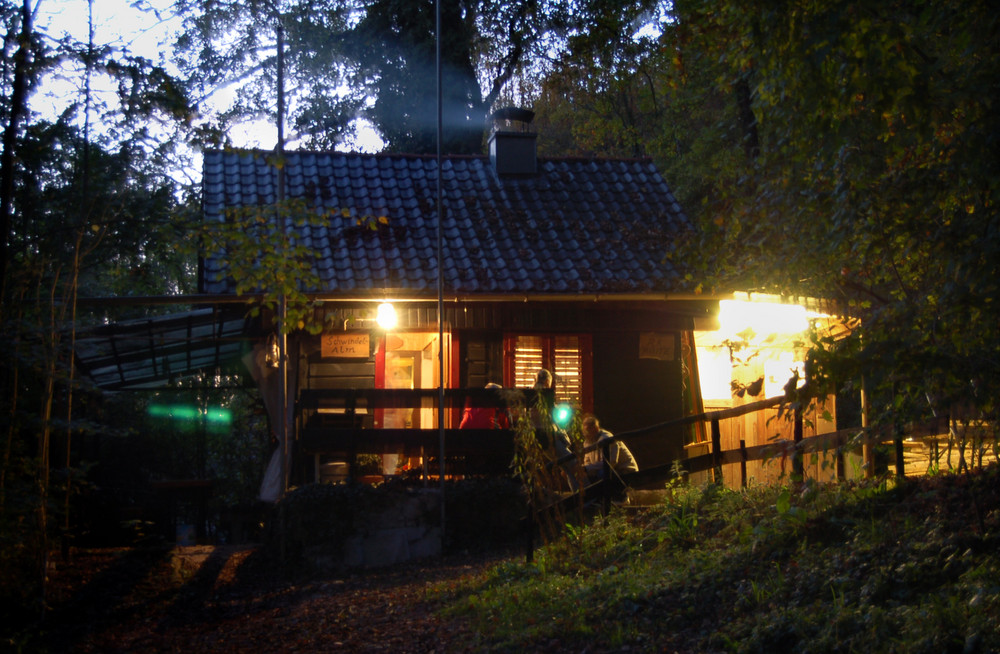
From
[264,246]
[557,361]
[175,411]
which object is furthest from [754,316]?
[175,411]

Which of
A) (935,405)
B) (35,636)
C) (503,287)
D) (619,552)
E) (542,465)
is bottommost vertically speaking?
(35,636)

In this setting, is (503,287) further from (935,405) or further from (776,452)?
(935,405)

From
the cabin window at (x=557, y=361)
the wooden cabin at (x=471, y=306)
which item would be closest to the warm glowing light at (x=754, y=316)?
the wooden cabin at (x=471, y=306)

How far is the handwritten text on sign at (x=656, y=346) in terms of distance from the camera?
1227cm

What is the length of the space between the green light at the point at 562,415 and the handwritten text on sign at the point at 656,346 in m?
4.00

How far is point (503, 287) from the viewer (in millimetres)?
11266

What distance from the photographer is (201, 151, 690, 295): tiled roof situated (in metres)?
11.5

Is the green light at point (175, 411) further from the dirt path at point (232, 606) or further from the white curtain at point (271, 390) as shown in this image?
the dirt path at point (232, 606)

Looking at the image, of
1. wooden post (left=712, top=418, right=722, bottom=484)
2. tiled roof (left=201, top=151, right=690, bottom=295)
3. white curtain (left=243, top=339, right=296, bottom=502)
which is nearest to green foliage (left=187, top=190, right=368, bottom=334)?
wooden post (left=712, top=418, right=722, bottom=484)

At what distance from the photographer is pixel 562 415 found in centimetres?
812

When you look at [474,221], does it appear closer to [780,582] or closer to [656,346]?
[656,346]

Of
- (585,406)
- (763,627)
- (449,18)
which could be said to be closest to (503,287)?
(585,406)

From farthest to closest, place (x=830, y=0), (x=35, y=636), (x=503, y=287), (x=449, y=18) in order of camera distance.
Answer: (x=449, y=18) → (x=503, y=287) → (x=35, y=636) → (x=830, y=0)

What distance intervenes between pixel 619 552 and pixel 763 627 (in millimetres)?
2584
